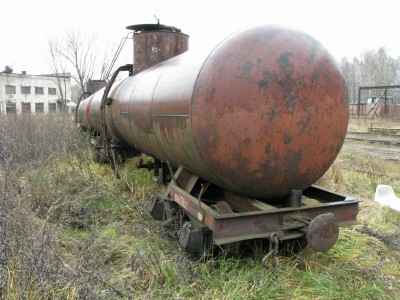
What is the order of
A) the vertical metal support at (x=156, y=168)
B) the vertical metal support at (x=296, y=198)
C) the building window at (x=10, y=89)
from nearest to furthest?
the vertical metal support at (x=296, y=198) → the vertical metal support at (x=156, y=168) → the building window at (x=10, y=89)

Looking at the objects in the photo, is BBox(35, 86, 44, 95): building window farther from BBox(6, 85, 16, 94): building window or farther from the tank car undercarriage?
the tank car undercarriage

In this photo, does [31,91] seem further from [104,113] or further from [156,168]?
[156,168]

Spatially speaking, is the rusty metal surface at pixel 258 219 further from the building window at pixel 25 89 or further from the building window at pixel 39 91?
the building window at pixel 39 91

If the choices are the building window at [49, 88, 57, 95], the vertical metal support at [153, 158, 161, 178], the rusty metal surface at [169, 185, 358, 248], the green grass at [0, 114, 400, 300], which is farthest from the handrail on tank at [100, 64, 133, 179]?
the building window at [49, 88, 57, 95]

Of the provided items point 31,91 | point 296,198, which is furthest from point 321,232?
point 31,91

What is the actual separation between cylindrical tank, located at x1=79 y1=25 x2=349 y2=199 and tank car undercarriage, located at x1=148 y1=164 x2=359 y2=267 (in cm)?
24

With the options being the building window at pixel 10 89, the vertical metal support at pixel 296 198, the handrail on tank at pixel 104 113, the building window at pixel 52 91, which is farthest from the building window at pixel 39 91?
the vertical metal support at pixel 296 198

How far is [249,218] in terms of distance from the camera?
3.25 m

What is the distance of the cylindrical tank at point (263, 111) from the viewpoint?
314 centimetres

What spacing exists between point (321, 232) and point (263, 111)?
118 centimetres

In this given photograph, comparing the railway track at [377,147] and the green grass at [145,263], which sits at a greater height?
the railway track at [377,147]

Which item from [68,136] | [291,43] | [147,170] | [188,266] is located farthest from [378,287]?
[68,136]

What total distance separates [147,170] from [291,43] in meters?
5.15

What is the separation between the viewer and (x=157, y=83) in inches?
173
